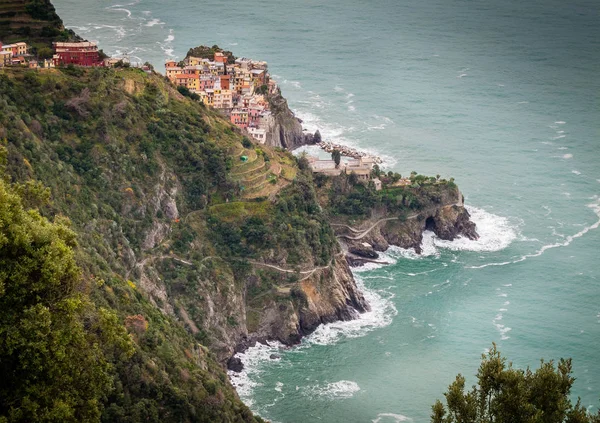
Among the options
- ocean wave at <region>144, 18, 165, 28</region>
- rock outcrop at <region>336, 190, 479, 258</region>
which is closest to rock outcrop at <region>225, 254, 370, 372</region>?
rock outcrop at <region>336, 190, 479, 258</region>

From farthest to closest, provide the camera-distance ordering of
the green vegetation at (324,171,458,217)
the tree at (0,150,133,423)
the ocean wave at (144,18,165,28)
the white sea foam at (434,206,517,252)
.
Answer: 1. the ocean wave at (144,18,165,28)
2. the white sea foam at (434,206,517,252)
3. the green vegetation at (324,171,458,217)
4. the tree at (0,150,133,423)

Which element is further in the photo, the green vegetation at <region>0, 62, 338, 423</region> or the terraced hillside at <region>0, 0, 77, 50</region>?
the terraced hillside at <region>0, 0, 77, 50</region>

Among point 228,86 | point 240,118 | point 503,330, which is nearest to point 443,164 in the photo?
point 240,118

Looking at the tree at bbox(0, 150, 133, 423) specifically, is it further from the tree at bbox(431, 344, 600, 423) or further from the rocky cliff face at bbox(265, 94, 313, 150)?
the rocky cliff face at bbox(265, 94, 313, 150)

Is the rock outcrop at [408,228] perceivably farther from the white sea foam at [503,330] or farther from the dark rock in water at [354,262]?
the white sea foam at [503,330]

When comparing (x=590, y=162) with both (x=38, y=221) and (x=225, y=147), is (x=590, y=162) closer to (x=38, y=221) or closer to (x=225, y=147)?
(x=225, y=147)

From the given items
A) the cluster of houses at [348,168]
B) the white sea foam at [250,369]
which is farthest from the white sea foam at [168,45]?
the white sea foam at [250,369]
